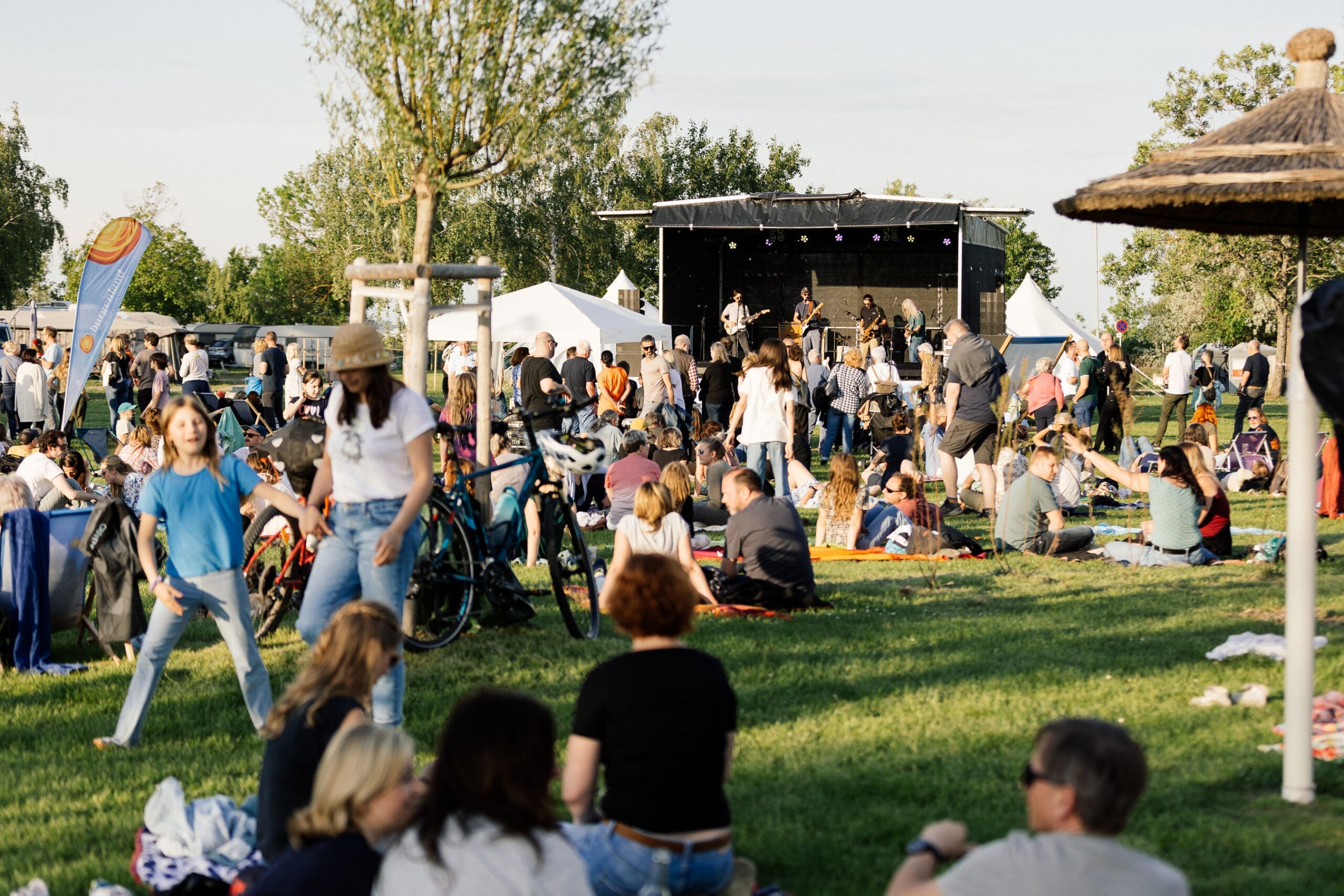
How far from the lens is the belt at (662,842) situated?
346 cm

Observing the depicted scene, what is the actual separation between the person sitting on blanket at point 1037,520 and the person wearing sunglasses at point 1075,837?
27.0 feet

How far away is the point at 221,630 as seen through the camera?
5.57m

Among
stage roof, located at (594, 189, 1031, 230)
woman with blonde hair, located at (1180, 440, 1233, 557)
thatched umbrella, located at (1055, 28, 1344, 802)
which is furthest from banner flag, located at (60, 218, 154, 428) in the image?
stage roof, located at (594, 189, 1031, 230)

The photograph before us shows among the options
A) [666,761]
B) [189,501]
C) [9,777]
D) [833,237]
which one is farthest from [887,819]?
Answer: [833,237]

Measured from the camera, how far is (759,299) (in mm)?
30734

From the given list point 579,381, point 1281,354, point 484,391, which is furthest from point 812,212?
point 484,391

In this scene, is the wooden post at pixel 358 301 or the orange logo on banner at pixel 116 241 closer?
the wooden post at pixel 358 301

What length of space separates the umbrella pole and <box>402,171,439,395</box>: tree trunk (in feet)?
13.0

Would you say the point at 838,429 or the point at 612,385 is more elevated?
the point at 612,385

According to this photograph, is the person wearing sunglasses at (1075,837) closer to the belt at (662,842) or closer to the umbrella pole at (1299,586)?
the belt at (662,842)

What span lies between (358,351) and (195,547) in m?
1.09

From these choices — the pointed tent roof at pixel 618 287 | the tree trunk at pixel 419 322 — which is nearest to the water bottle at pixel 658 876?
the tree trunk at pixel 419 322

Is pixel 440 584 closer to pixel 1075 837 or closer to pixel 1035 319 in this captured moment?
pixel 1075 837

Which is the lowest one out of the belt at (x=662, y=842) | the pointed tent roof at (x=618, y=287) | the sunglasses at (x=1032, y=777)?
the belt at (x=662, y=842)
